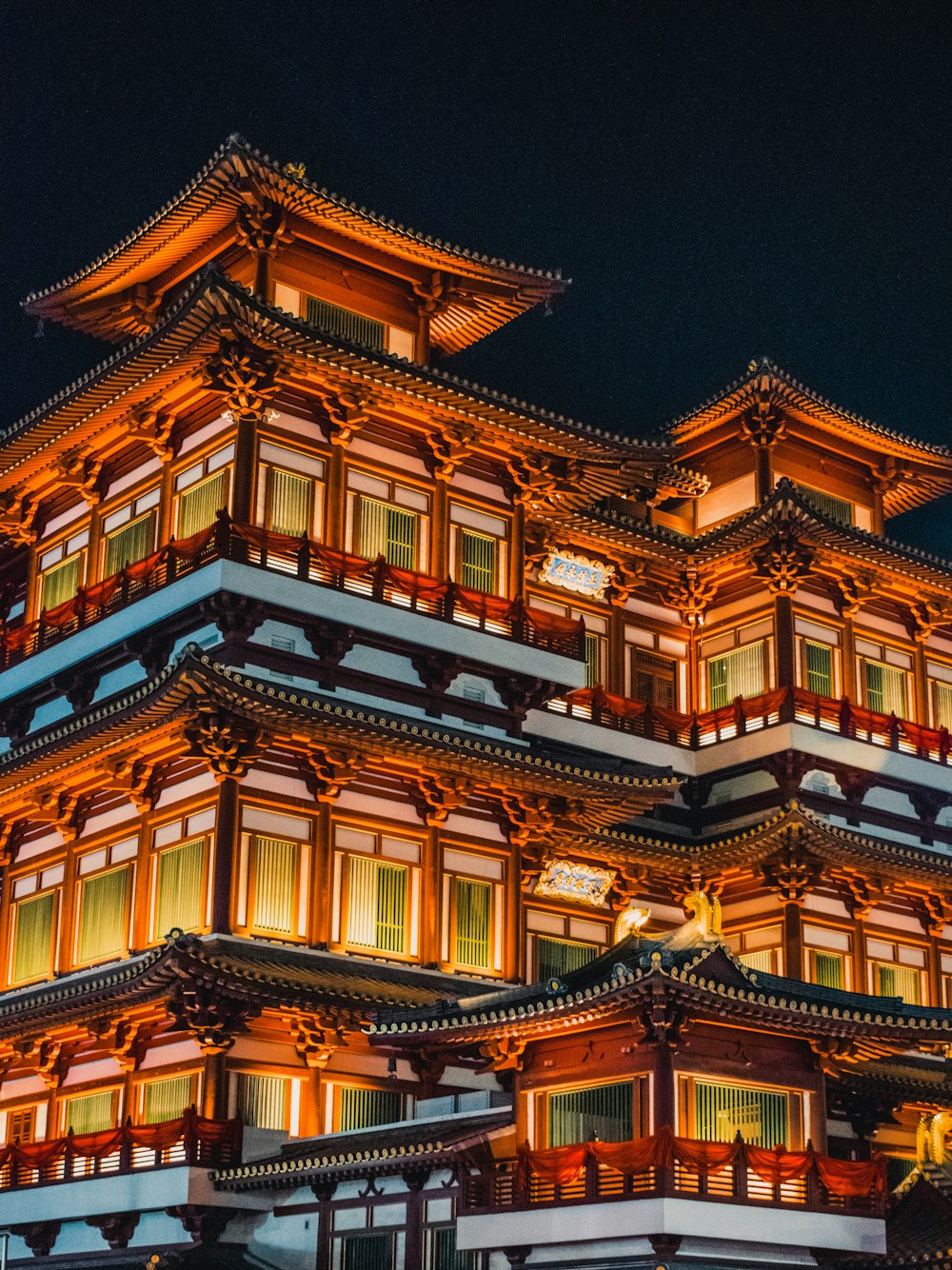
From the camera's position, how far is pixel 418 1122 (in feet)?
96.3

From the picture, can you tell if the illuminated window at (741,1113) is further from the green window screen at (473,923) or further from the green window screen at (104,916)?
the green window screen at (104,916)

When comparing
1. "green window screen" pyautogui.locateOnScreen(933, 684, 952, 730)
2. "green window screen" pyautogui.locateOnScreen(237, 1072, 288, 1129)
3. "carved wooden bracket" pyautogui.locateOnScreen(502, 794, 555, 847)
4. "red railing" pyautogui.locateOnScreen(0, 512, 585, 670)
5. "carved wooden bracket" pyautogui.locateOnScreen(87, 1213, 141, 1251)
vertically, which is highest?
"green window screen" pyautogui.locateOnScreen(933, 684, 952, 730)

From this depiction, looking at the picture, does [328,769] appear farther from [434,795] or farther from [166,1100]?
[166,1100]

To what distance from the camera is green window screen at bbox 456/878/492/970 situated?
3541cm

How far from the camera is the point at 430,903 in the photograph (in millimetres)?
34969

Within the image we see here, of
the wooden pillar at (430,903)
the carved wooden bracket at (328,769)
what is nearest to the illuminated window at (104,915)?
the carved wooden bracket at (328,769)

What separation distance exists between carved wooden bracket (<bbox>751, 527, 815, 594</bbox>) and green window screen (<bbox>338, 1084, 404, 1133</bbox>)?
1530cm

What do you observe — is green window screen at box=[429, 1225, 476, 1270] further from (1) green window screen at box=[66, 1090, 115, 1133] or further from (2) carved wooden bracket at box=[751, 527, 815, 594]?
(2) carved wooden bracket at box=[751, 527, 815, 594]

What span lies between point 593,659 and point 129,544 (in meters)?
10.9

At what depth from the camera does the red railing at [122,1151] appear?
30.4 metres

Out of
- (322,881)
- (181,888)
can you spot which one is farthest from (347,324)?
(181,888)

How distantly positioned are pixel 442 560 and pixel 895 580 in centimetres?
1239

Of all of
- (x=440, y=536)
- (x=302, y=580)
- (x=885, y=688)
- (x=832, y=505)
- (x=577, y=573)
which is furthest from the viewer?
(x=832, y=505)

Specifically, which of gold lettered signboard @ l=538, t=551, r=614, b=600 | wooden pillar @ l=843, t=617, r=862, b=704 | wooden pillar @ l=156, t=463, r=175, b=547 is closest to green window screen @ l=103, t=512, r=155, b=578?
wooden pillar @ l=156, t=463, r=175, b=547
